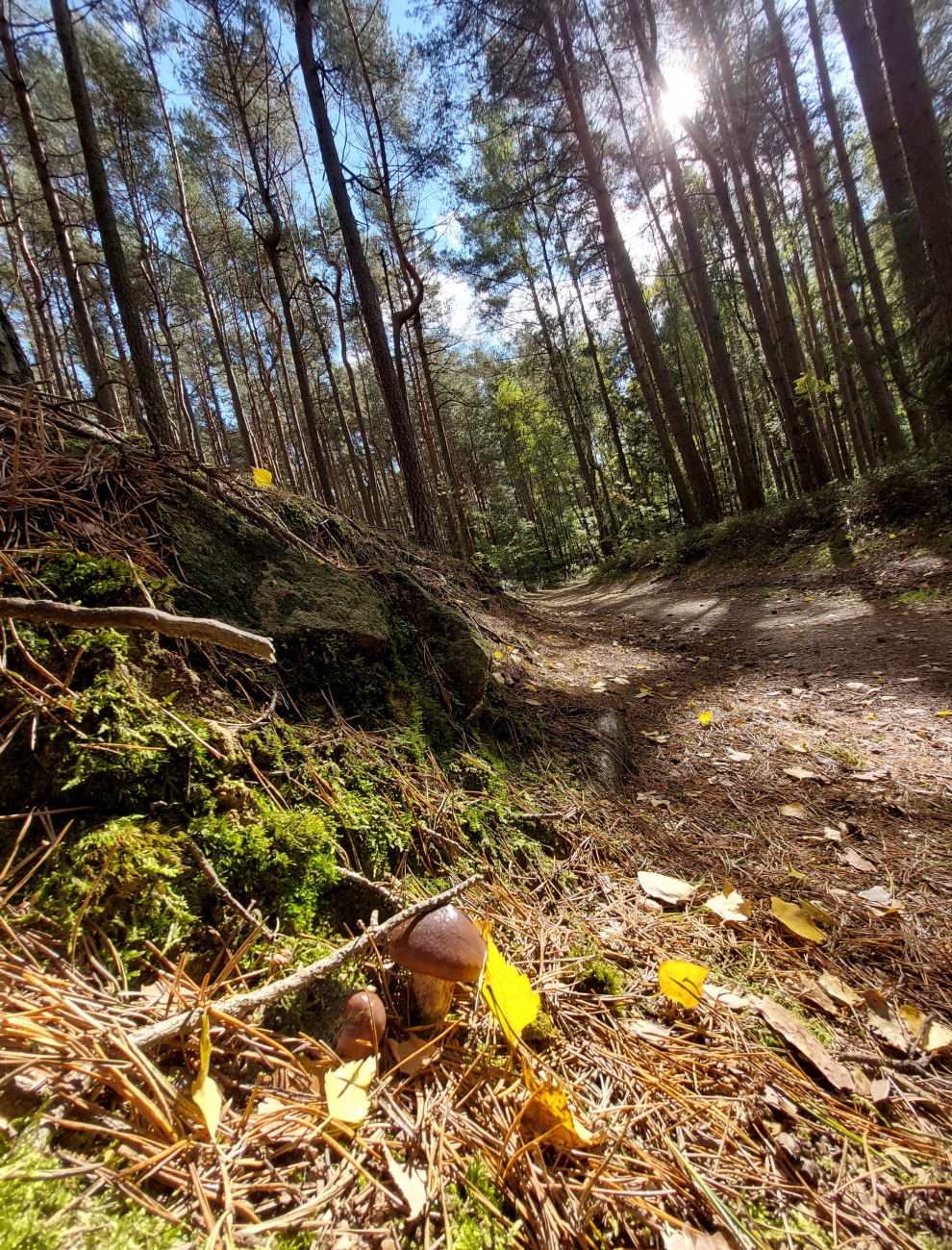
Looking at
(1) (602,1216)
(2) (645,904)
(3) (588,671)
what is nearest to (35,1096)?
(1) (602,1216)

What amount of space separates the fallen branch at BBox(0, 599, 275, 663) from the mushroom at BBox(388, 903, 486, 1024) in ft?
2.15

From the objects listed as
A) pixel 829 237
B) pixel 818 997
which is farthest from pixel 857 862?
pixel 829 237

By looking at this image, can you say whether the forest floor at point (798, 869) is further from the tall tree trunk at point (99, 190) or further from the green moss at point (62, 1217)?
the tall tree trunk at point (99, 190)

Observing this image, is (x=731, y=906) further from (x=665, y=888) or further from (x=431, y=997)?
(x=431, y=997)

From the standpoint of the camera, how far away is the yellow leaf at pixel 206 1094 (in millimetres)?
730

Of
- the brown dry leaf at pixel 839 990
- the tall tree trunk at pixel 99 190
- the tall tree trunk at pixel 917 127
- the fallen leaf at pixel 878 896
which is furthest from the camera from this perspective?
the tall tree trunk at pixel 99 190

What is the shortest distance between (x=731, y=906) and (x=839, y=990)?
295mm

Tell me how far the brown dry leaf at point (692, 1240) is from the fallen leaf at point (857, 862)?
1213 millimetres

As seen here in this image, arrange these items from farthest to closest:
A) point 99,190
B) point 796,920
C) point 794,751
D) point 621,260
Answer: point 621,260
point 99,190
point 794,751
point 796,920

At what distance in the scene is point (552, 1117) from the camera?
843mm

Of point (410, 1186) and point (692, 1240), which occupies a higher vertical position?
point (410, 1186)

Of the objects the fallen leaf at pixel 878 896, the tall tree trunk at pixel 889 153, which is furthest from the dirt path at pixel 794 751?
the tall tree trunk at pixel 889 153

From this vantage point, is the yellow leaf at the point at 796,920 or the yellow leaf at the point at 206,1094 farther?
the yellow leaf at the point at 796,920

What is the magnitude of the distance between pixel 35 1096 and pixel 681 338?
25.4 meters
